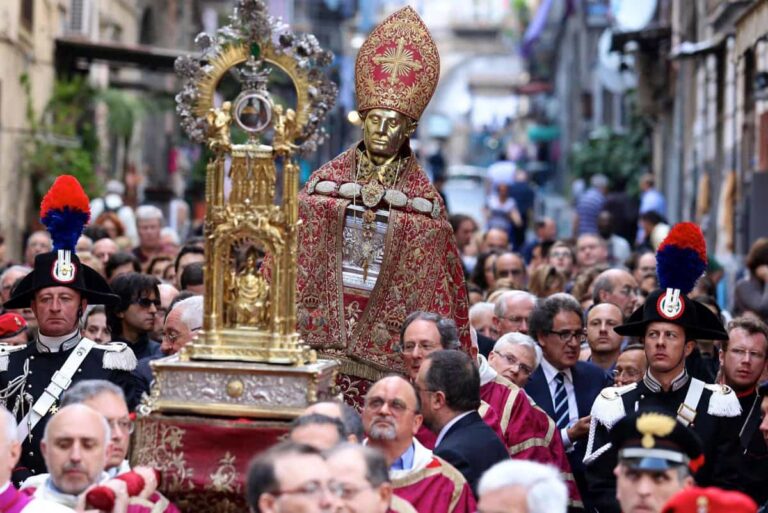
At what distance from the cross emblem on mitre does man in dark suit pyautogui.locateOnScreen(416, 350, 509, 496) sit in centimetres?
210

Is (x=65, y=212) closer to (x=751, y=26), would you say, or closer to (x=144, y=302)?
(x=144, y=302)

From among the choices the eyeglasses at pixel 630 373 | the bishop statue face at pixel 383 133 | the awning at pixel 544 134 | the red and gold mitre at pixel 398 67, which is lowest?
the eyeglasses at pixel 630 373

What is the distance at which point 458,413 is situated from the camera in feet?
28.1

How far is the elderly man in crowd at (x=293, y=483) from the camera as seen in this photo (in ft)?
20.9

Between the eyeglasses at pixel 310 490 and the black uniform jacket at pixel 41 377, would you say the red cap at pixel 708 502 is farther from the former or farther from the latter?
the black uniform jacket at pixel 41 377

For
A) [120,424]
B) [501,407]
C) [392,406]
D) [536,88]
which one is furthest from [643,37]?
[536,88]

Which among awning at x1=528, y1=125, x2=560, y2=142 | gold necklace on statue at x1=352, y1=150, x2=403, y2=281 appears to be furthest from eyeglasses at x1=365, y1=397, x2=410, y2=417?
awning at x1=528, y1=125, x2=560, y2=142

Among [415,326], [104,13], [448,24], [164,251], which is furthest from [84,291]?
[448,24]

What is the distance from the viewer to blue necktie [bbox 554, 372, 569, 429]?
10.7m

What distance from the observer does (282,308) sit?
7969mm

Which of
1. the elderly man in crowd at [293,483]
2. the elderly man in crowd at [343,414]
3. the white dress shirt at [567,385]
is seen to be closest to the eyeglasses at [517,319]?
the white dress shirt at [567,385]

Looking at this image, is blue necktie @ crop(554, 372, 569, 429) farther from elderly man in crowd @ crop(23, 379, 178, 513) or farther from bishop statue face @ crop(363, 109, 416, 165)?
elderly man in crowd @ crop(23, 379, 178, 513)

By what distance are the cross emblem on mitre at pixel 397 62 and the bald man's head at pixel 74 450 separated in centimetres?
350

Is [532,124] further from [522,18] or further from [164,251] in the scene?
[164,251]
